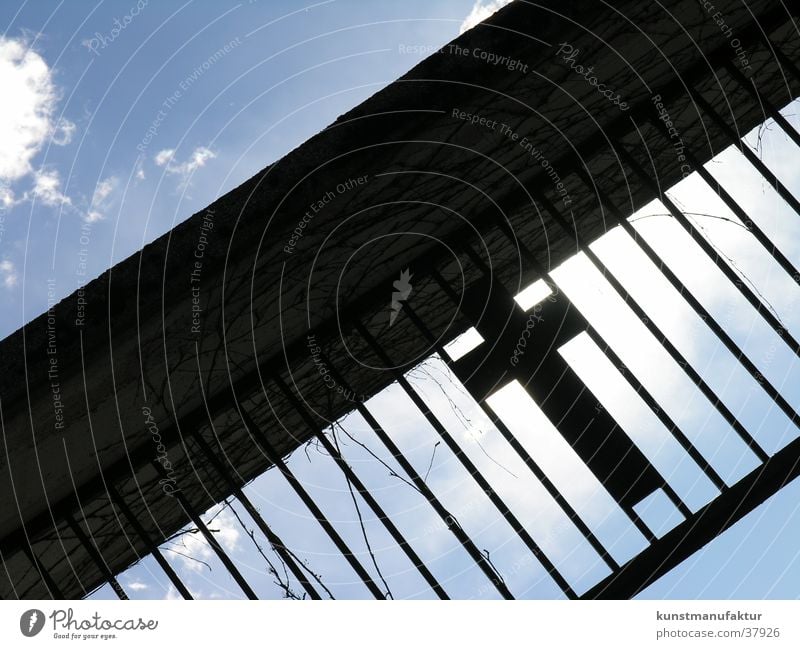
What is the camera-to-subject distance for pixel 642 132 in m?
3.49

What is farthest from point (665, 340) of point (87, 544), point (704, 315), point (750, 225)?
point (87, 544)

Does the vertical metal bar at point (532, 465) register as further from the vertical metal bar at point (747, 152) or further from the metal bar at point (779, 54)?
the metal bar at point (779, 54)

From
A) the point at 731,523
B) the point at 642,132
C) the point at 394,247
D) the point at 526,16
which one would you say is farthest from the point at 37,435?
the point at 642,132

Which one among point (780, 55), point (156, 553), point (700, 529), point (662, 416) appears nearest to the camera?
point (700, 529)

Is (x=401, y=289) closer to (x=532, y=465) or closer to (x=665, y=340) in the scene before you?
(x=532, y=465)

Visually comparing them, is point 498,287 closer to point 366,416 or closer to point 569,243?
point 569,243

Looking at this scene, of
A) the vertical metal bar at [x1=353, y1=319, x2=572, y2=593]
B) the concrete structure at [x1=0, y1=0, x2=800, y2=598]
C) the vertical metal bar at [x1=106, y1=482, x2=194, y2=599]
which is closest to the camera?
the concrete structure at [x1=0, y1=0, x2=800, y2=598]

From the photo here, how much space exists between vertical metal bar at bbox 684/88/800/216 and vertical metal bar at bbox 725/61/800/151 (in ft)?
0.54

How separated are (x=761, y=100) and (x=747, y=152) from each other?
0.35m

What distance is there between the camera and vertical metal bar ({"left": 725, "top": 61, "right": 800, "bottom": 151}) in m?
3.39

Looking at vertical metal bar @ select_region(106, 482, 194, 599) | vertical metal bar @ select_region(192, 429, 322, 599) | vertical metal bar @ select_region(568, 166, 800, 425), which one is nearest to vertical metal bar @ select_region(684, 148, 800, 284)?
vertical metal bar @ select_region(568, 166, 800, 425)

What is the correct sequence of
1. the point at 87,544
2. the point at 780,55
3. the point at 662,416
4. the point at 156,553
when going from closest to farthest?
1. the point at 662,416
2. the point at 156,553
3. the point at 87,544
4. the point at 780,55

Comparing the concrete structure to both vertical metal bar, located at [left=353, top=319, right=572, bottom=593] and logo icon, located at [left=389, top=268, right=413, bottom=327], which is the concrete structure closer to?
logo icon, located at [left=389, top=268, right=413, bottom=327]
